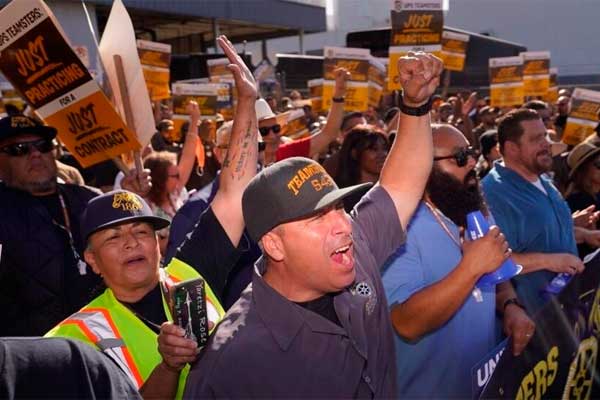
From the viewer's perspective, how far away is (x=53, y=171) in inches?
162

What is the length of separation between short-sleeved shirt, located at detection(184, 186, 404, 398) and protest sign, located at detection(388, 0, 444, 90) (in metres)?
5.84

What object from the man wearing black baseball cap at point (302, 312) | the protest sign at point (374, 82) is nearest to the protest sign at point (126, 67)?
the man wearing black baseball cap at point (302, 312)

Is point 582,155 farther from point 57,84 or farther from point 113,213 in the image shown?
point 113,213

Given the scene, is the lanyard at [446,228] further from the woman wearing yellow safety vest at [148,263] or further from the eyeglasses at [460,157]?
the woman wearing yellow safety vest at [148,263]

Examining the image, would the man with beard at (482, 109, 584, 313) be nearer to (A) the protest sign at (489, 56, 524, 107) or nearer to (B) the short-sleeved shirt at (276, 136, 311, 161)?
(B) the short-sleeved shirt at (276, 136, 311, 161)

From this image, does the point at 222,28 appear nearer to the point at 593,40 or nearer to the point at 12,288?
the point at 593,40

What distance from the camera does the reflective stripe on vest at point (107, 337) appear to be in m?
2.56

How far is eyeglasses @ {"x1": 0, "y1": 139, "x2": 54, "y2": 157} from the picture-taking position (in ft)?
13.3

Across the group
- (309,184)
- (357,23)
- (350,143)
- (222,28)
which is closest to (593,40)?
(357,23)

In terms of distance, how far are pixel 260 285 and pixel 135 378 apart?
2.38 feet

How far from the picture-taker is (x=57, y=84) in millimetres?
4289

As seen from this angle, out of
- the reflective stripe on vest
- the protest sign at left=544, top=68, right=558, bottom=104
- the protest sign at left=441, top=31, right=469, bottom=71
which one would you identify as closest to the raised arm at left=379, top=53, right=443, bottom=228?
the reflective stripe on vest

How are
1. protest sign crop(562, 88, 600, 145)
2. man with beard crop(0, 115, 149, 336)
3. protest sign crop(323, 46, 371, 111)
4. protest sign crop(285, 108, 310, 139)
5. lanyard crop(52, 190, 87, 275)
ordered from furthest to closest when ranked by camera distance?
protest sign crop(323, 46, 371, 111)
protest sign crop(562, 88, 600, 145)
protest sign crop(285, 108, 310, 139)
lanyard crop(52, 190, 87, 275)
man with beard crop(0, 115, 149, 336)

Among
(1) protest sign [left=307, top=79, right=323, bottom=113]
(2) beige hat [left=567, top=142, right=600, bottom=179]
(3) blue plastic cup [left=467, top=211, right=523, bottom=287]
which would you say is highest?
(3) blue plastic cup [left=467, top=211, right=523, bottom=287]
